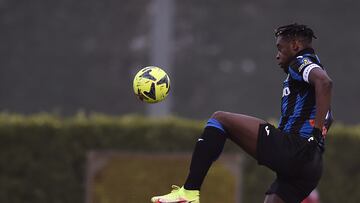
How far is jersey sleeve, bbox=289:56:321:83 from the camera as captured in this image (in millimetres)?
8367

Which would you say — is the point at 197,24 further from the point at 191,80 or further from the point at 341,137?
the point at 341,137

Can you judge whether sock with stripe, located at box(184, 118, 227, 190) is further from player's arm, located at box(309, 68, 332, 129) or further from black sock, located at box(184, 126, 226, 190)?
player's arm, located at box(309, 68, 332, 129)

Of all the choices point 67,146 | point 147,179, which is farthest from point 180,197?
point 67,146

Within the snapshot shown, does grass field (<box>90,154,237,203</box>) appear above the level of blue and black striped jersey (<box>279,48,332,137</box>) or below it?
above

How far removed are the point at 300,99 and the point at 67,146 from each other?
26.0 ft

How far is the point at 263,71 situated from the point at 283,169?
22.8m

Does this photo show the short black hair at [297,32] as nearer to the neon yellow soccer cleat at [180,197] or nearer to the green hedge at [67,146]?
the neon yellow soccer cleat at [180,197]

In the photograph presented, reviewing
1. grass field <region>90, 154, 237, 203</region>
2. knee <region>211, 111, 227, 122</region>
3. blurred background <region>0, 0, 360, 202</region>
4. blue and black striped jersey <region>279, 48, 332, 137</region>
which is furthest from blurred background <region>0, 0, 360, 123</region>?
knee <region>211, 111, 227, 122</region>

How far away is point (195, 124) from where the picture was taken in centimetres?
1633

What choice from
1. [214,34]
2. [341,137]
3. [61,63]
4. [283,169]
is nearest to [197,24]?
[214,34]

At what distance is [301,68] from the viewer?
27.8 ft

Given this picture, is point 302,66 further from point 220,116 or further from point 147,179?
point 147,179


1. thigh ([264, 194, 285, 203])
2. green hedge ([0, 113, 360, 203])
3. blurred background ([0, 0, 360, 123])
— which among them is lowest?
thigh ([264, 194, 285, 203])

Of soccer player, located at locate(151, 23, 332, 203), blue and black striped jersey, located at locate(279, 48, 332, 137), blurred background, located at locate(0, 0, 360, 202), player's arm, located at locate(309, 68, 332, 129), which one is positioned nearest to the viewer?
player's arm, located at locate(309, 68, 332, 129)
